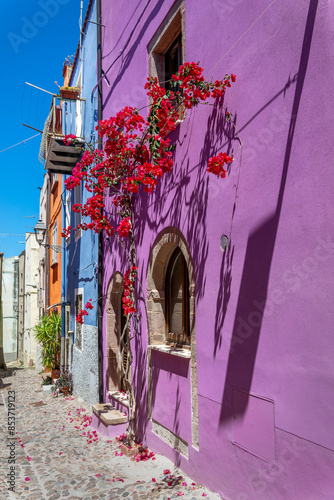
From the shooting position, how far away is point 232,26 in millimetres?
4344

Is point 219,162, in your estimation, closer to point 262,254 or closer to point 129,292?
point 262,254

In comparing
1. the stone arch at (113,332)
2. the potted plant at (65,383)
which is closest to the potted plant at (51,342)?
the potted plant at (65,383)

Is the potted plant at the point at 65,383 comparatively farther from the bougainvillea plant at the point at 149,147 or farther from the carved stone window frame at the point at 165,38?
the carved stone window frame at the point at 165,38

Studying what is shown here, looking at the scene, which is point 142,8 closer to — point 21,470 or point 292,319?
point 292,319

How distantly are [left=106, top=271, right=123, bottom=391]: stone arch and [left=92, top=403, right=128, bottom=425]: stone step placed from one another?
510 millimetres

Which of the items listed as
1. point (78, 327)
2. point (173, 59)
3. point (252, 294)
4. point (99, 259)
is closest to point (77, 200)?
point (78, 327)

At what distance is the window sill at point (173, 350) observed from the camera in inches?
198

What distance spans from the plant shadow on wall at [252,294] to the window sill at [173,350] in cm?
93

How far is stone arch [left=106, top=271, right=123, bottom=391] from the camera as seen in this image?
8.27 meters

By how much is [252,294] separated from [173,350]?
194 cm

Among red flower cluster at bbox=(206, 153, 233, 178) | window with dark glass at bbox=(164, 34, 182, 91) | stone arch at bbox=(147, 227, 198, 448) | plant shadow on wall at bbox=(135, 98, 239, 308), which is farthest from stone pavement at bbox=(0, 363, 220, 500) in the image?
window with dark glass at bbox=(164, 34, 182, 91)

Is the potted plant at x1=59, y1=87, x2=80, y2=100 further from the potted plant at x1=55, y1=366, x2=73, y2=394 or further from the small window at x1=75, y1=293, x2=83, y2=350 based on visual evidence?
the potted plant at x1=55, y1=366, x2=73, y2=394

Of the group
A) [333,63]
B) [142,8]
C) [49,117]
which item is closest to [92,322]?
[49,117]

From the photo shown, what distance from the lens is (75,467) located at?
5.77m
